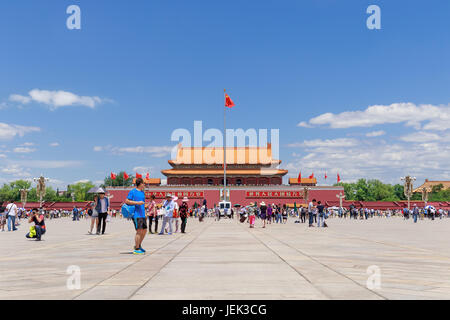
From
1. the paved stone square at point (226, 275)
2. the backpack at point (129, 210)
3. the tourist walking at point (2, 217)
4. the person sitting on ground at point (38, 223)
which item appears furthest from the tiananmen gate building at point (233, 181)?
the paved stone square at point (226, 275)

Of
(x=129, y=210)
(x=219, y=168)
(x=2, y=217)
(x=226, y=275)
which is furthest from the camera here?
(x=219, y=168)

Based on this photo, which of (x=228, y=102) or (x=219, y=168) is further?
(x=219, y=168)

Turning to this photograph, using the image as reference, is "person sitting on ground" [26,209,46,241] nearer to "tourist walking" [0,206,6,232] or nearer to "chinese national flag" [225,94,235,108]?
"tourist walking" [0,206,6,232]

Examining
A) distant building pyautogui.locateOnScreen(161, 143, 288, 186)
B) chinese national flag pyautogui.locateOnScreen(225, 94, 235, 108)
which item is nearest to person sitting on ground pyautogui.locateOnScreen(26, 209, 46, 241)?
chinese national flag pyautogui.locateOnScreen(225, 94, 235, 108)

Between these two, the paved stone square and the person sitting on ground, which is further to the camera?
the person sitting on ground

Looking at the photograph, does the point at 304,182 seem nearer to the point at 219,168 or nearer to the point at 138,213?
the point at 219,168

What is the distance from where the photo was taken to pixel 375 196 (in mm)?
110500

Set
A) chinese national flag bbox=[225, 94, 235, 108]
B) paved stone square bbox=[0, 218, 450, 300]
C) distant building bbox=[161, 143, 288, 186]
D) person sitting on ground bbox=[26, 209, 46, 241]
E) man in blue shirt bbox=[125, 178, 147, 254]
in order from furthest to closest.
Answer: distant building bbox=[161, 143, 288, 186], chinese national flag bbox=[225, 94, 235, 108], person sitting on ground bbox=[26, 209, 46, 241], man in blue shirt bbox=[125, 178, 147, 254], paved stone square bbox=[0, 218, 450, 300]

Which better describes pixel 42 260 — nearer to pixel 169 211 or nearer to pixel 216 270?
pixel 216 270

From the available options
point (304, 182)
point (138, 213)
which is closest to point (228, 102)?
point (304, 182)

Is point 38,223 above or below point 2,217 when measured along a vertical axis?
above

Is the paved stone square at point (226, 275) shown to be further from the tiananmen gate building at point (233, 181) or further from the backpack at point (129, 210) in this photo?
the tiananmen gate building at point (233, 181)
